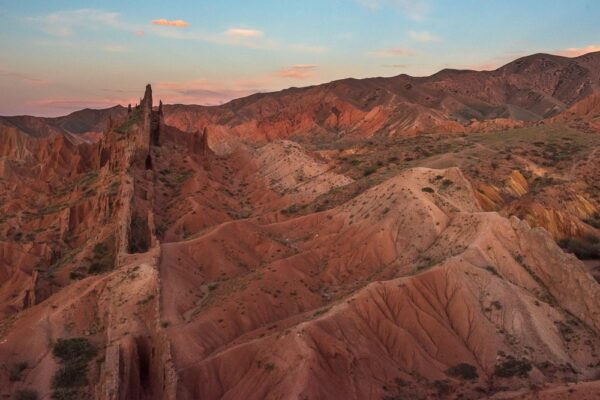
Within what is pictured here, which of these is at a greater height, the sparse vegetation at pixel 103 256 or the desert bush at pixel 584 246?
the sparse vegetation at pixel 103 256

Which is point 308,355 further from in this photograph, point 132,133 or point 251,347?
point 132,133

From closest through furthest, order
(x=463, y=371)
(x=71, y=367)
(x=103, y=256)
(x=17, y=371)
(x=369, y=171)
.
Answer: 1. (x=17, y=371)
2. (x=71, y=367)
3. (x=463, y=371)
4. (x=103, y=256)
5. (x=369, y=171)

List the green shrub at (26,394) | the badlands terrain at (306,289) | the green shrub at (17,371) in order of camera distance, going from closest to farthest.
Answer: the green shrub at (26,394)
the green shrub at (17,371)
the badlands terrain at (306,289)

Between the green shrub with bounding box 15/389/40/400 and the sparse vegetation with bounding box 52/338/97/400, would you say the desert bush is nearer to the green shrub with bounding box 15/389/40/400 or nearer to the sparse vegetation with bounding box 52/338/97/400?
the sparse vegetation with bounding box 52/338/97/400

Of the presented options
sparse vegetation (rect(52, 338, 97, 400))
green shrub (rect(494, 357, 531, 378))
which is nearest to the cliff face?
sparse vegetation (rect(52, 338, 97, 400))

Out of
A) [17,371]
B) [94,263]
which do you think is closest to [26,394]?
[17,371]

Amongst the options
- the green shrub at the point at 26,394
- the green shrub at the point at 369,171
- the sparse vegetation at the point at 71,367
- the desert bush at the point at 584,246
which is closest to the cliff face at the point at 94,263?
the sparse vegetation at the point at 71,367

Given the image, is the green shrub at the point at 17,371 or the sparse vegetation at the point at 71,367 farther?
the green shrub at the point at 17,371

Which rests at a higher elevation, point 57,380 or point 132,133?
point 132,133

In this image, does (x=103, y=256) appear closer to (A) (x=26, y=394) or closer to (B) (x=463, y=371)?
(A) (x=26, y=394)

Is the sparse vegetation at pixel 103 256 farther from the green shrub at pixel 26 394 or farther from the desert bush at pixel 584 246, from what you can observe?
the desert bush at pixel 584 246

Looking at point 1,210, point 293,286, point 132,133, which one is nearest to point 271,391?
point 293,286
